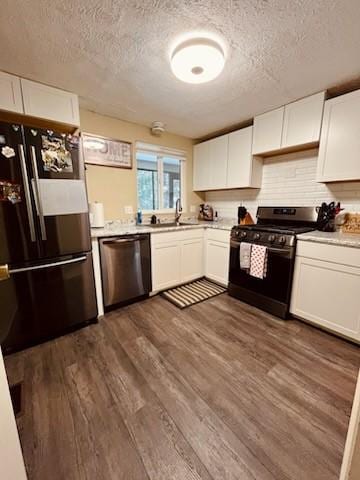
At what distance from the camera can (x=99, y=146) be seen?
105 inches

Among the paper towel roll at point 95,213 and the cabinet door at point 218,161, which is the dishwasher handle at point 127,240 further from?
the cabinet door at point 218,161

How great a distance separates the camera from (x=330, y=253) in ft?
6.18

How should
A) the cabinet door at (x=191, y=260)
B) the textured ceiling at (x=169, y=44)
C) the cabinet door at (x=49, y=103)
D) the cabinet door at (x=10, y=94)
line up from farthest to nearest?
1. the cabinet door at (x=191, y=260)
2. the cabinet door at (x=49, y=103)
3. the cabinet door at (x=10, y=94)
4. the textured ceiling at (x=169, y=44)

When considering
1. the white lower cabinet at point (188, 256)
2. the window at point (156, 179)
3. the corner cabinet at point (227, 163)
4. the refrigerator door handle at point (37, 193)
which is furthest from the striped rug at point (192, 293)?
the refrigerator door handle at point (37, 193)

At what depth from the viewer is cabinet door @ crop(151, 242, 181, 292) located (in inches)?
105

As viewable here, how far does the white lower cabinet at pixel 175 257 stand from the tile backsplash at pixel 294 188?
0.97 m

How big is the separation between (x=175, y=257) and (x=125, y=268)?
0.73 metres

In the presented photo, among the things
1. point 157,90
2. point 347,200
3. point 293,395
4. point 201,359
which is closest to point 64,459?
point 201,359

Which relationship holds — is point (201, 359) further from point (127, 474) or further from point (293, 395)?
point (127, 474)

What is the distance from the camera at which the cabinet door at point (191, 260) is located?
2973 millimetres

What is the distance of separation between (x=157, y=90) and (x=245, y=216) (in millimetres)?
1915

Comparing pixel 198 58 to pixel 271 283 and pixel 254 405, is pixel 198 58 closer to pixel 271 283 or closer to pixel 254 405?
pixel 271 283

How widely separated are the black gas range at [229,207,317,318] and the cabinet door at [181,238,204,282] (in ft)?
1.91

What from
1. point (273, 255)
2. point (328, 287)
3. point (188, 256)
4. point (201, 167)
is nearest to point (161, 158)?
point (201, 167)
